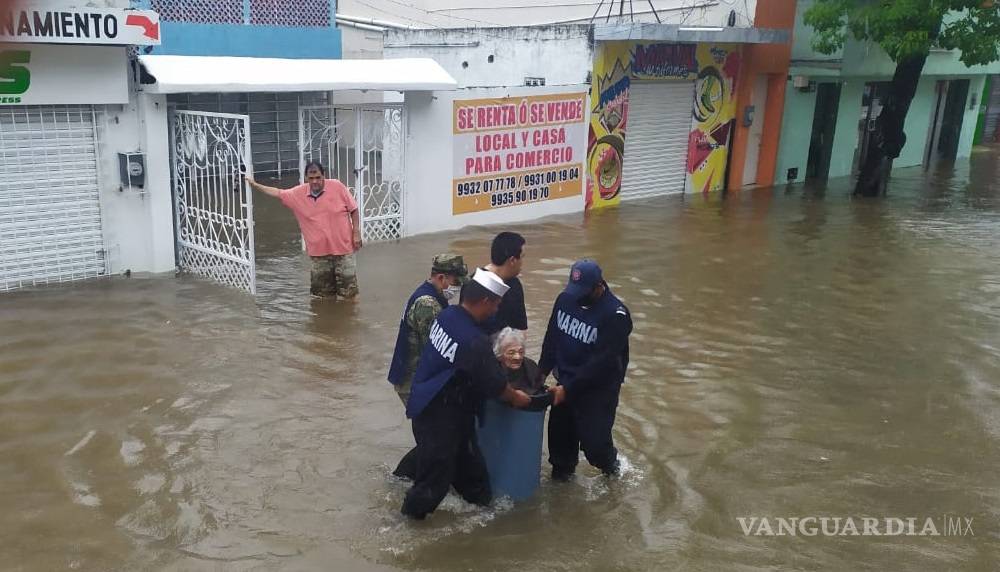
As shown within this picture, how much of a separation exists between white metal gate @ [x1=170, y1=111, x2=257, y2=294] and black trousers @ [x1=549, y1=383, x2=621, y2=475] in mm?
4623

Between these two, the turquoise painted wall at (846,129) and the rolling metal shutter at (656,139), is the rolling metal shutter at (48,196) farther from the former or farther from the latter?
the turquoise painted wall at (846,129)

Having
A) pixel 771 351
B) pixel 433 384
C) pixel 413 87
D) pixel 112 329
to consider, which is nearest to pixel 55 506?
pixel 433 384

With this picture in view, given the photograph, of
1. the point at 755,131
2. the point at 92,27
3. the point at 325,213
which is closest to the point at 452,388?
the point at 325,213

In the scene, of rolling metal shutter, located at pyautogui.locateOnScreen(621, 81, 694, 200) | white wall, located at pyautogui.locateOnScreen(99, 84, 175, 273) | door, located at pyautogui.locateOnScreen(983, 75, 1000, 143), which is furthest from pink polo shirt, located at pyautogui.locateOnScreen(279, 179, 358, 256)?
door, located at pyautogui.locateOnScreen(983, 75, 1000, 143)

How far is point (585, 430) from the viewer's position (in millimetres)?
4918

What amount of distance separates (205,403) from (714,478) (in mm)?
3639

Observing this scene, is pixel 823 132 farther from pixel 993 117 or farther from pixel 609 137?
pixel 993 117

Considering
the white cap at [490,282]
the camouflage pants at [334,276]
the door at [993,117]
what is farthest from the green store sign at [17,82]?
the door at [993,117]

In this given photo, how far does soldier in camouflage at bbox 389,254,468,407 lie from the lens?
187 inches

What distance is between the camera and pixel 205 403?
20.4ft

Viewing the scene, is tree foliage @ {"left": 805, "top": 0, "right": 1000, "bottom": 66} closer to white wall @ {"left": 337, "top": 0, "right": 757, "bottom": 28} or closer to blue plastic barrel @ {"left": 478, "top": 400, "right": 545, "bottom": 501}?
white wall @ {"left": 337, "top": 0, "right": 757, "bottom": 28}

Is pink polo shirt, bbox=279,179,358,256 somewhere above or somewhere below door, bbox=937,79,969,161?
below

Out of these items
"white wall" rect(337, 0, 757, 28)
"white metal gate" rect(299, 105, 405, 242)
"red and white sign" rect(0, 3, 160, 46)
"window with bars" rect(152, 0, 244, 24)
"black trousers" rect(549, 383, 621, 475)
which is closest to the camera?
"black trousers" rect(549, 383, 621, 475)

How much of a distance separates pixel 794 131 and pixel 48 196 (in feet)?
49.2
